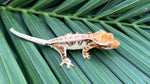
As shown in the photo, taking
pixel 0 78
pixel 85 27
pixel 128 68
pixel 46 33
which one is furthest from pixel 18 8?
pixel 128 68

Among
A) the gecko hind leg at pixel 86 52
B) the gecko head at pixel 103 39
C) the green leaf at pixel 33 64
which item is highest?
the green leaf at pixel 33 64

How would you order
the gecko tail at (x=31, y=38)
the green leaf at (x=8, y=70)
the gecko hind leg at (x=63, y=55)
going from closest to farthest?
the green leaf at (x=8, y=70)
the gecko hind leg at (x=63, y=55)
the gecko tail at (x=31, y=38)

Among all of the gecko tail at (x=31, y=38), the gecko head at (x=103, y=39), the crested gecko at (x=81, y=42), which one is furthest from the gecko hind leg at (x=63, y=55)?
the gecko head at (x=103, y=39)

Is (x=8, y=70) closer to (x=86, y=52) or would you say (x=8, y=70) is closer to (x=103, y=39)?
(x=86, y=52)

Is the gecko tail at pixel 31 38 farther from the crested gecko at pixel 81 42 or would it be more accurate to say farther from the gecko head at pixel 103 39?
the gecko head at pixel 103 39

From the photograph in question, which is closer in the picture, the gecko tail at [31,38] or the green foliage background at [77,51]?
the green foliage background at [77,51]

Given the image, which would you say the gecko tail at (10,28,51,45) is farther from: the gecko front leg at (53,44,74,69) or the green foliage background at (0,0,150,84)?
the gecko front leg at (53,44,74,69)

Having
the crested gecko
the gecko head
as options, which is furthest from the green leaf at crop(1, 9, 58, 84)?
the gecko head
